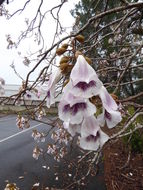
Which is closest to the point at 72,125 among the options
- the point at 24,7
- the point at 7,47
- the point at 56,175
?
the point at 24,7

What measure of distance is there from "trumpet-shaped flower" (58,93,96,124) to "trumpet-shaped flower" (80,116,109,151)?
0.03 meters

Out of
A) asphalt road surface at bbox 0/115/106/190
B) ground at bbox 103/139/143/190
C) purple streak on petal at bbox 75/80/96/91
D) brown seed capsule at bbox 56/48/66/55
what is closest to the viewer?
purple streak on petal at bbox 75/80/96/91

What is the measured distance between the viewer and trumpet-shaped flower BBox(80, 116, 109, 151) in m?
0.85

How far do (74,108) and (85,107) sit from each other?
0.03m

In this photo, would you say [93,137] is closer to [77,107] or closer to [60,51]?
[77,107]

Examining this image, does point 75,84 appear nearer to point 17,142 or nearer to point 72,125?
point 72,125

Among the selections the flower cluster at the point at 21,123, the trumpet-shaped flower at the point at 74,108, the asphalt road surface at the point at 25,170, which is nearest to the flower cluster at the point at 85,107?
the trumpet-shaped flower at the point at 74,108

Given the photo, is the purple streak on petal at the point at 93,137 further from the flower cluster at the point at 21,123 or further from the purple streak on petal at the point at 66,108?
the flower cluster at the point at 21,123

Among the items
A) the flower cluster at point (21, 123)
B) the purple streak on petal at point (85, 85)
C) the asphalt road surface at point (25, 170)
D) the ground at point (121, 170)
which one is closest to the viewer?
the purple streak on petal at point (85, 85)

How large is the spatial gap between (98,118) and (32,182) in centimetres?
672

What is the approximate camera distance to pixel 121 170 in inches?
288

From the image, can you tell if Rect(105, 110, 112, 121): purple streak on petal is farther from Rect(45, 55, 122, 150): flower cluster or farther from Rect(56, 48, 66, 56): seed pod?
Rect(56, 48, 66, 56): seed pod

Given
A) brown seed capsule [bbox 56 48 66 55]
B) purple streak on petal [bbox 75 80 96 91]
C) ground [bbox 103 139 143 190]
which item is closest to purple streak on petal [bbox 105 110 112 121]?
purple streak on petal [bbox 75 80 96 91]

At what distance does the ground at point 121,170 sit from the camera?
657cm
